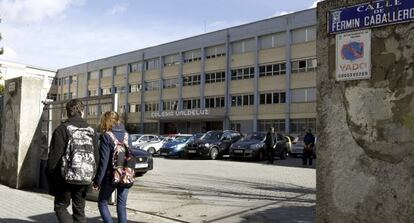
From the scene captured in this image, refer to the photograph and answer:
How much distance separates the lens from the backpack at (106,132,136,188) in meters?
6.72

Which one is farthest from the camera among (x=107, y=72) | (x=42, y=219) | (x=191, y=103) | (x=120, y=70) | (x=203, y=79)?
(x=107, y=72)

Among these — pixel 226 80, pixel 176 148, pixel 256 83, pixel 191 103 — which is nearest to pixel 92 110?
pixel 176 148

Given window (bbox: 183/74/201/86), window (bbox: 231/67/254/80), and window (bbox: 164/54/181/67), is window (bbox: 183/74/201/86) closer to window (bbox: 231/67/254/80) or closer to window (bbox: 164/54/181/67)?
window (bbox: 164/54/181/67)

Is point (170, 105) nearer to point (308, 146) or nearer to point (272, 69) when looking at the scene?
point (272, 69)

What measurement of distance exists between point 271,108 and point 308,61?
6.47 meters

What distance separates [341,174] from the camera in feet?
17.1

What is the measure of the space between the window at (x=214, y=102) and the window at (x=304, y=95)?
1004 centimetres

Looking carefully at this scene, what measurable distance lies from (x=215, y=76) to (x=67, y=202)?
54.1m

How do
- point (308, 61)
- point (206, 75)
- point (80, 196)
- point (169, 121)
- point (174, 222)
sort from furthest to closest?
point (169, 121), point (206, 75), point (308, 61), point (174, 222), point (80, 196)

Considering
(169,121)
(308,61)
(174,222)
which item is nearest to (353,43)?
(174,222)

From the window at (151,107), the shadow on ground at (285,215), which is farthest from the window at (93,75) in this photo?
the shadow on ground at (285,215)

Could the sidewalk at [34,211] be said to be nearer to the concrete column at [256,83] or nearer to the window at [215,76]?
the concrete column at [256,83]

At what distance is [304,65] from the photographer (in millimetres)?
50406

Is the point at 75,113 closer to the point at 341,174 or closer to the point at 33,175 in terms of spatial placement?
the point at 341,174
